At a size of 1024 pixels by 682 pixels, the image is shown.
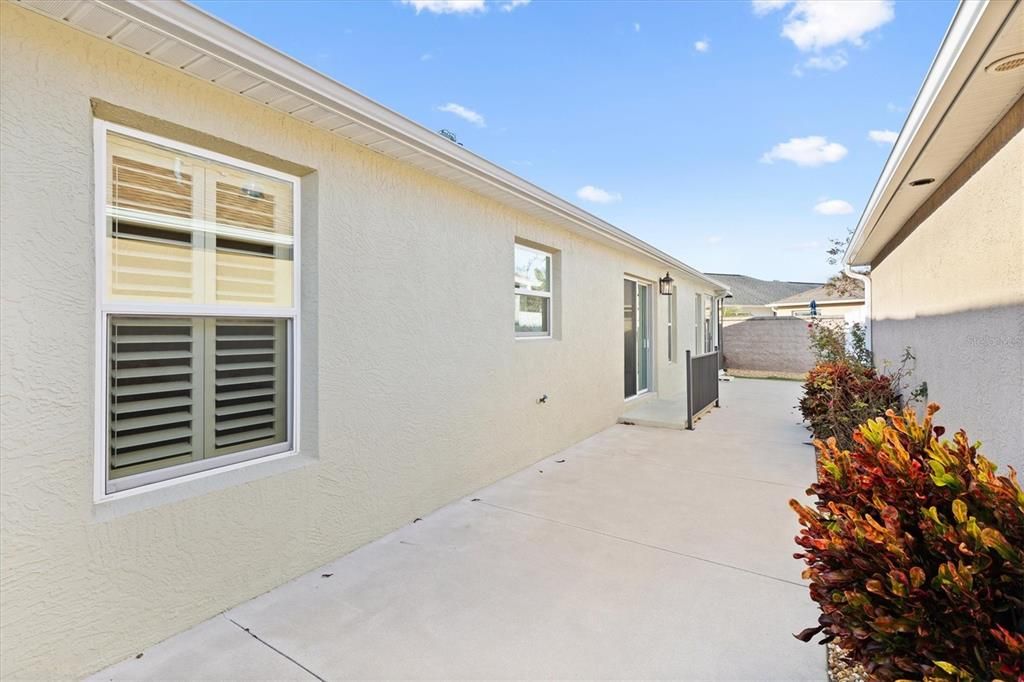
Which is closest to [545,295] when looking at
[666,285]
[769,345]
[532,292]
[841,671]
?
[532,292]

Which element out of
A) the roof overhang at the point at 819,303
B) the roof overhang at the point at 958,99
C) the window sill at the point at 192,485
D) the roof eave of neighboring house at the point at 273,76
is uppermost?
the roof overhang at the point at 819,303

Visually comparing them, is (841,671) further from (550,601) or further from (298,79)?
(298,79)

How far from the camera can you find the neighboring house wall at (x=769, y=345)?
15810 millimetres

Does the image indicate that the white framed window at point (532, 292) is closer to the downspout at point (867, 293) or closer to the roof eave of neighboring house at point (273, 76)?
the roof eave of neighboring house at point (273, 76)

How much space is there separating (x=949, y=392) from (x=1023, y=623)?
3305 mm

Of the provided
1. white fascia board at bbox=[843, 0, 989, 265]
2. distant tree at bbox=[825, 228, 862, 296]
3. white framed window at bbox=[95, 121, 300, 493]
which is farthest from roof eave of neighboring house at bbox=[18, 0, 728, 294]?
distant tree at bbox=[825, 228, 862, 296]

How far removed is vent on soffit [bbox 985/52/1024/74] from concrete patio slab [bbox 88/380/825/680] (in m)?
2.90

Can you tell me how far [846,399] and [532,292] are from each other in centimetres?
457

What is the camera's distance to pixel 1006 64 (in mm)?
2115

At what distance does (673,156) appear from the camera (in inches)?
526

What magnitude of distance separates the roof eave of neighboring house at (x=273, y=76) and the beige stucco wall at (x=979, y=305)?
3.62m

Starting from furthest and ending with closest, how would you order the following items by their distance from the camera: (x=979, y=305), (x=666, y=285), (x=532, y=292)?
(x=666, y=285), (x=532, y=292), (x=979, y=305)

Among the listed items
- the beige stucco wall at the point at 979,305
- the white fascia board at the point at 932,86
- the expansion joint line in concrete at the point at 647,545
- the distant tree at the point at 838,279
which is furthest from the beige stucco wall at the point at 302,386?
the distant tree at the point at 838,279

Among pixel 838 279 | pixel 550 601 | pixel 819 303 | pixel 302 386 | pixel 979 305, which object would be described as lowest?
pixel 550 601
